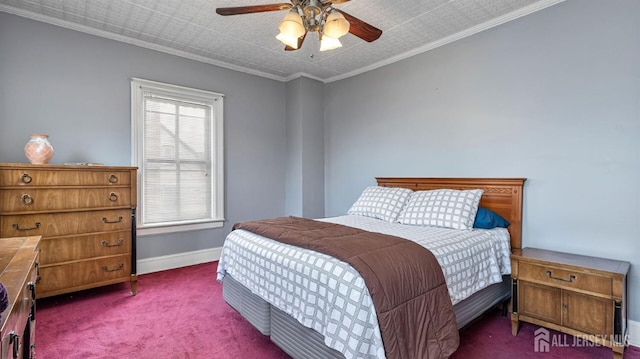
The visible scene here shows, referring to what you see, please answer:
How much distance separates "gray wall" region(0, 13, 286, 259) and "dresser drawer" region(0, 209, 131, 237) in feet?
2.32

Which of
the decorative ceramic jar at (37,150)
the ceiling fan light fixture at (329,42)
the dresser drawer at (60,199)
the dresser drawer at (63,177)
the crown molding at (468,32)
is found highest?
the crown molding at (468,32)

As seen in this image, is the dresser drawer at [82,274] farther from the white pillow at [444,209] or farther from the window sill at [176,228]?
the white pillow at [444,209]

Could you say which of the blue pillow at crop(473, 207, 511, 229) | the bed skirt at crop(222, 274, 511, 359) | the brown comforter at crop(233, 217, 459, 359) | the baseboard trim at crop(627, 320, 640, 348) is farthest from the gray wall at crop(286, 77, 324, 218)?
Result: the baseboard trim at crop(627, 320, 640, 348)

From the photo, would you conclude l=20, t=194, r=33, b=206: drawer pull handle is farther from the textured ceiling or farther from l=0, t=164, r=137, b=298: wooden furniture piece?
the textured ceiling

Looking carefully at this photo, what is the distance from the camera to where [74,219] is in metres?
2.59

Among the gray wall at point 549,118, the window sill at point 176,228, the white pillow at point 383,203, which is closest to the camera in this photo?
the gray wall at point 549,118

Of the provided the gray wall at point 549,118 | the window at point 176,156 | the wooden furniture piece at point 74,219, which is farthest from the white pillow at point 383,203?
the wooden furniture piece at point 74,219

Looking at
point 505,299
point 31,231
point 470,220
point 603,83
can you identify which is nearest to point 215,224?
point 31,231

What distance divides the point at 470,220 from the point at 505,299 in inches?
27.4

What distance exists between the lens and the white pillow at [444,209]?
2.56 metres

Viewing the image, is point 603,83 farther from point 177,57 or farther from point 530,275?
point 177,57

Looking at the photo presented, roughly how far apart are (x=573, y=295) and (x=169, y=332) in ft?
9.05

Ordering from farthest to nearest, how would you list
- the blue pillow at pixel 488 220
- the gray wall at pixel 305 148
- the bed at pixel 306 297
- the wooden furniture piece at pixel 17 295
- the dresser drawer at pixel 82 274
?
the gray wall at pixel 305 148 < the blue pillow at pixel 488 220 < the dresser drawer at pixel 82 274 < the bed at pixel 306 297 < the wooden furniture piece at pixel 17 295

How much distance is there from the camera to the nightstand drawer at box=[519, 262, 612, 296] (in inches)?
74.2
